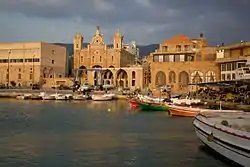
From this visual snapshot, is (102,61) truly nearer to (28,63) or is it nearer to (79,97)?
(28,63)

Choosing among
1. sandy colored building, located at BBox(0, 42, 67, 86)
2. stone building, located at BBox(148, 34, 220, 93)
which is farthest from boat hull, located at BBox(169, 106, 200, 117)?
sandy colored building, located at BBox(0, 42, 67, 86)

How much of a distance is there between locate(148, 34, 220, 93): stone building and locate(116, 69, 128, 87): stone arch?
113 feet

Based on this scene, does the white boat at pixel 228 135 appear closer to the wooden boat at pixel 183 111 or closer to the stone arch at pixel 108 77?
the wooden boat at pixel 183 111

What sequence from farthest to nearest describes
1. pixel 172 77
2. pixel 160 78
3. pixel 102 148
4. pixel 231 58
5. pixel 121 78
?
pixel 121 78
pixel 160 78
pixel 172 77
pixel 231 58
pixel 102 148

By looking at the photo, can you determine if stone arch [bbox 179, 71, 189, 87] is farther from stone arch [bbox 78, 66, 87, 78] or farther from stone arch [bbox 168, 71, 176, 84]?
stone arch [bbox 78, 66, 87, 78]

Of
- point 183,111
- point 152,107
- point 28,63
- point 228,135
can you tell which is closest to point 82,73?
point 28,63

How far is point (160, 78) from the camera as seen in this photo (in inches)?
4358

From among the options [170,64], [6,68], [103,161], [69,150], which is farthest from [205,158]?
[6,68]

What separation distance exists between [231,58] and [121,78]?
64.5 m

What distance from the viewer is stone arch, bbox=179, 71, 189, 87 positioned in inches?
4227

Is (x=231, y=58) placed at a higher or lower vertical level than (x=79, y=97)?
higher

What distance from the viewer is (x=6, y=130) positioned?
38125 mm

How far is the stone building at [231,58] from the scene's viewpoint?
275 feet

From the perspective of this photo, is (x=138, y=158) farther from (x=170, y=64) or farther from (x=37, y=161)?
(x=170, y=64)
